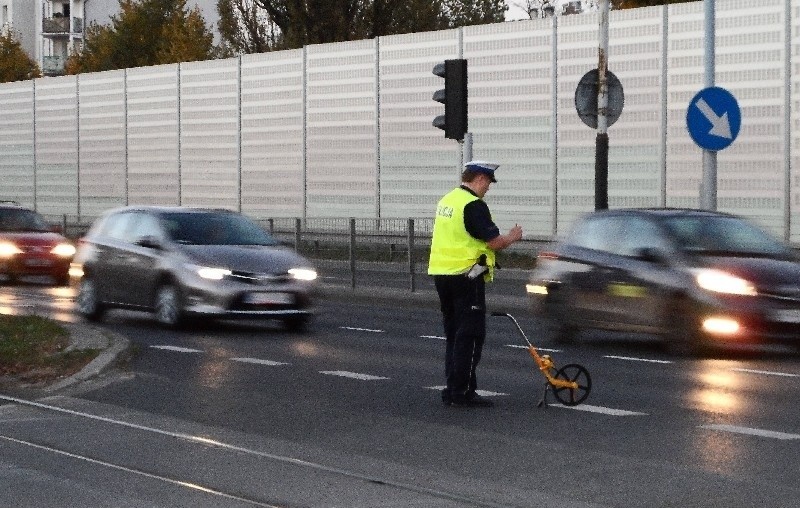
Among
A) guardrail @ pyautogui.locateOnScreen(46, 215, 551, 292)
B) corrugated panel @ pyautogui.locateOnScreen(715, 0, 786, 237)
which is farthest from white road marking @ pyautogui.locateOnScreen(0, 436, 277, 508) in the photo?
corrugated panel @ pyautogui.locateOnScreen(715, 0, 786, 237)

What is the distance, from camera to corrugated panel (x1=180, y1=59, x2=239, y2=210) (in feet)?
163

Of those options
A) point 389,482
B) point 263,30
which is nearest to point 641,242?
point 389,482

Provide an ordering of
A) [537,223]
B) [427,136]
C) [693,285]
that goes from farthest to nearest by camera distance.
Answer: [427,136]
[537,223]
[693,285]

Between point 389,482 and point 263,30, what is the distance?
5898 centimetres

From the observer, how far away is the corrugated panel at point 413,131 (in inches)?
1682

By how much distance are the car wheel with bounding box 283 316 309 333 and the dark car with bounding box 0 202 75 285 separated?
11.0 meters

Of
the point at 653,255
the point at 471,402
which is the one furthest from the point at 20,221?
the point at 471,402

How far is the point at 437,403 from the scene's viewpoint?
13.7 m

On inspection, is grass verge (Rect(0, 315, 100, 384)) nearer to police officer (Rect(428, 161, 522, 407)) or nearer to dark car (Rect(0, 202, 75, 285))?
police officer (Rect(428, 161, 522, 407))

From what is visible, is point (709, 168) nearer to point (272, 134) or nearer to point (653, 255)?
point (653, 255)

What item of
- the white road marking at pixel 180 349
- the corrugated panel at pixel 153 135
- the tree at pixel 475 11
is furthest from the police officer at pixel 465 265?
the tree at pixel 475 11

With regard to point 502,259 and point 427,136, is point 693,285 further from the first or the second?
point 427,136

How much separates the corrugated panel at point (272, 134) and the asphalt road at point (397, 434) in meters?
28.5

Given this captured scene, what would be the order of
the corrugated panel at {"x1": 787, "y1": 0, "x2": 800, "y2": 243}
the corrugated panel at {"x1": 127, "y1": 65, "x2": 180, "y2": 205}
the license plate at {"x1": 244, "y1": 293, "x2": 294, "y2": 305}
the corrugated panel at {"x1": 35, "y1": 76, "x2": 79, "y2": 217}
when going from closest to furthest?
1. the license plate at {"x1": 244, "y1": 293, "x2": 294, "y2": 305}
2. the corrugated panel at {"x1": 787, "y1": 0, "x2": 800, "y2": 243}
3. the corrugated panel at {"x1": 127, "y1": 65, "x2": 180, "y2": 205}
4. the corrugated panel at {"x1": 35, "y1": 76, "x2": 79, "y2": 217}
